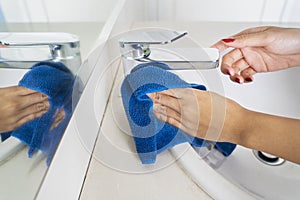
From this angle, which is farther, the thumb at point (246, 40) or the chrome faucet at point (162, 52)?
the thumb at point (246, 40)

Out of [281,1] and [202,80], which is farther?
[281,1]

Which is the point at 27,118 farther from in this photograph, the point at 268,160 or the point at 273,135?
the point at 268,160

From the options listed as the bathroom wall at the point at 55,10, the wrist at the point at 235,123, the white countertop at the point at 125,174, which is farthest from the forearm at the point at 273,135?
the bathroom wall at the point at 55,10

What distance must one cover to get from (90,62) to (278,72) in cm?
46

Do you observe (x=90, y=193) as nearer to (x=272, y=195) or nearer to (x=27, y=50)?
(x=27, y=50)

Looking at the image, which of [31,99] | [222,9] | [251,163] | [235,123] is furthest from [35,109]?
[222,9]

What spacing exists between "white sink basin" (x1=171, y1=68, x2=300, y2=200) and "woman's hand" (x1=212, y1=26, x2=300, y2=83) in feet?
0.09

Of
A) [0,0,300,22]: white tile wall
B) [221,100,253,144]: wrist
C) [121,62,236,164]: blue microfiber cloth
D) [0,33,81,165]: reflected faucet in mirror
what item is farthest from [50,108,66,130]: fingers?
[0,0,300,22]: white tile wall

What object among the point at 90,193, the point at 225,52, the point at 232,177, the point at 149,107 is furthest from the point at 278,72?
the point at 90,193

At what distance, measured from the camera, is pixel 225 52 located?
2.24 ft

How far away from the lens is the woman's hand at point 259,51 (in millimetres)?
625

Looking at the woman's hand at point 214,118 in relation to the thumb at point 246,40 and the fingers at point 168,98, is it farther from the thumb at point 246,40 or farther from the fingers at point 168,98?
the thumb at point 246,40

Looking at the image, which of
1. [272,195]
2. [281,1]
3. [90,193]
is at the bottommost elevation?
[272,195]

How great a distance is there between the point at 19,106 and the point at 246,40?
1.63 ft
